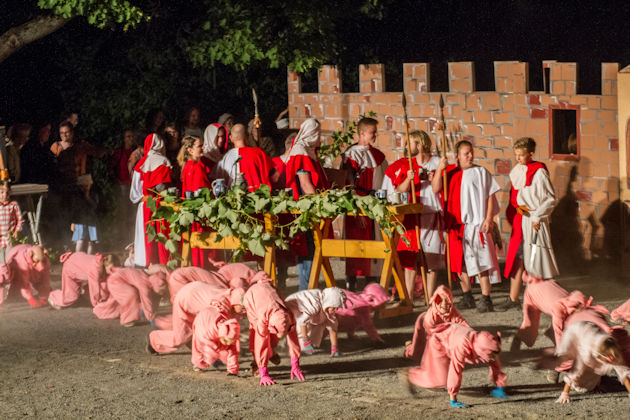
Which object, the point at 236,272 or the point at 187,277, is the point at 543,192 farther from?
the point at 187,277

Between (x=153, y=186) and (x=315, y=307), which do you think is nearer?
(x=315, y=307)

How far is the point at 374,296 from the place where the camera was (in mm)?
9391

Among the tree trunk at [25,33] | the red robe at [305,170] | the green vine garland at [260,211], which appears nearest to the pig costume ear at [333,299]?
the green vine garland at [260,211]

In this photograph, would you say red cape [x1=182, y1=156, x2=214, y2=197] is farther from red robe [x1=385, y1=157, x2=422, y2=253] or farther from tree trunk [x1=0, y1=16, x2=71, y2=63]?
Result: tree trunk [x1=0, y1=16, x2=71, y2=63]

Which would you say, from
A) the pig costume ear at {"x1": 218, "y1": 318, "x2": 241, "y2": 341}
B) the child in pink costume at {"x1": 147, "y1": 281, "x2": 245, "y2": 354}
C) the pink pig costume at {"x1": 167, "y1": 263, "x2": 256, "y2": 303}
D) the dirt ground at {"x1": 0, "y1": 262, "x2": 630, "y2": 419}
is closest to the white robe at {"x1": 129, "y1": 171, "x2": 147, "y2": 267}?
the dirt ground at {"x1": 0, "y1": 262, "x2": 630, "y2": 419}

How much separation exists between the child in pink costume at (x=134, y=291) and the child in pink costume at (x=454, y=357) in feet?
10.3

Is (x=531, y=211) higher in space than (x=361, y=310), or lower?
higher

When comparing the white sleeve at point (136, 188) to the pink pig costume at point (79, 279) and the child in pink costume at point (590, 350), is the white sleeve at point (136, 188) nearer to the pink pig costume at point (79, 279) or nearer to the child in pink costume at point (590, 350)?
the pink pig costume at point (79, 279)

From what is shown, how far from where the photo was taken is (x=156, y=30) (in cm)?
1898

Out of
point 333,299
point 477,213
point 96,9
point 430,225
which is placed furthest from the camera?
point 96,9

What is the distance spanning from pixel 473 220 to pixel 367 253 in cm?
119

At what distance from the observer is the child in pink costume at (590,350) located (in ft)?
24.6

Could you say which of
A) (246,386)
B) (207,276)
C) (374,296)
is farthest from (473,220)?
(246,386)

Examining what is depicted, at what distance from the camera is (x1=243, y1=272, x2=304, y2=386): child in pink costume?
27.2 feet
